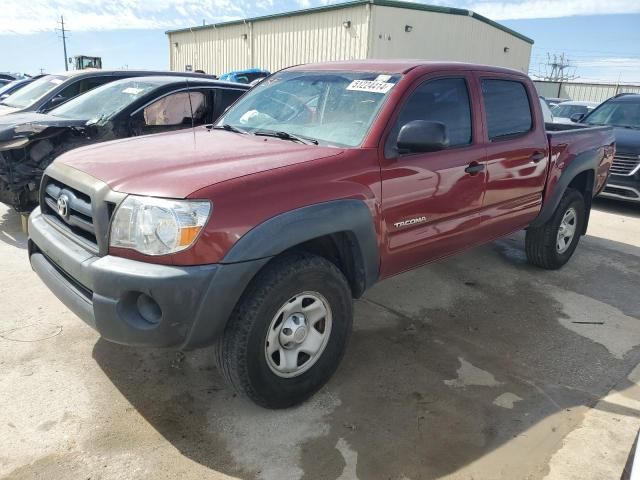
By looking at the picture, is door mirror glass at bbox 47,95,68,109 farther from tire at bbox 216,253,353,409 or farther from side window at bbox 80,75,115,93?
tire at bbox 216,253,353,409

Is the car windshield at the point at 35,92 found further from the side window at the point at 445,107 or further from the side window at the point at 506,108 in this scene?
the side window at the point at 506,108

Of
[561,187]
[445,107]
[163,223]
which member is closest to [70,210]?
[163,223]

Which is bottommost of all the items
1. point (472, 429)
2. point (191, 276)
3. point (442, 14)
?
point (472, 429)

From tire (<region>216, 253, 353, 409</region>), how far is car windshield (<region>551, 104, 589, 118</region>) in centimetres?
1493

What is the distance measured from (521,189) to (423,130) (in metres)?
1.66

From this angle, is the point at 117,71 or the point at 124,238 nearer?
the point at 124,238

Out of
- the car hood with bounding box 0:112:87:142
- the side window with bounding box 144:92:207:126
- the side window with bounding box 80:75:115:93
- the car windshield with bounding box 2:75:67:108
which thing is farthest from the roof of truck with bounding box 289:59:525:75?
the car windshield with bounding box 2:75:67:108

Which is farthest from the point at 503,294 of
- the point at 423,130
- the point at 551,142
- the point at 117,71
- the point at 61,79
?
the point at 61,79

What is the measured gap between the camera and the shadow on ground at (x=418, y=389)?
2.53 m

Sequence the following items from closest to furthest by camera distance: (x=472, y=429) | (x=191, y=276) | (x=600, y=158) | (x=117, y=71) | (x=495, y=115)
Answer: (x=191, y=276) → (x=472, y=429) → (x=495, y=115) → (x=600, y=158) → (x=117, y=71)

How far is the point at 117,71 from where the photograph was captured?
7.89 metres

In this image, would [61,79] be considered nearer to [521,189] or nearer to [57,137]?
[57,137]

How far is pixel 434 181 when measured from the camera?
10.8ft

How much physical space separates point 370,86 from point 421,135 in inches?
23.0
